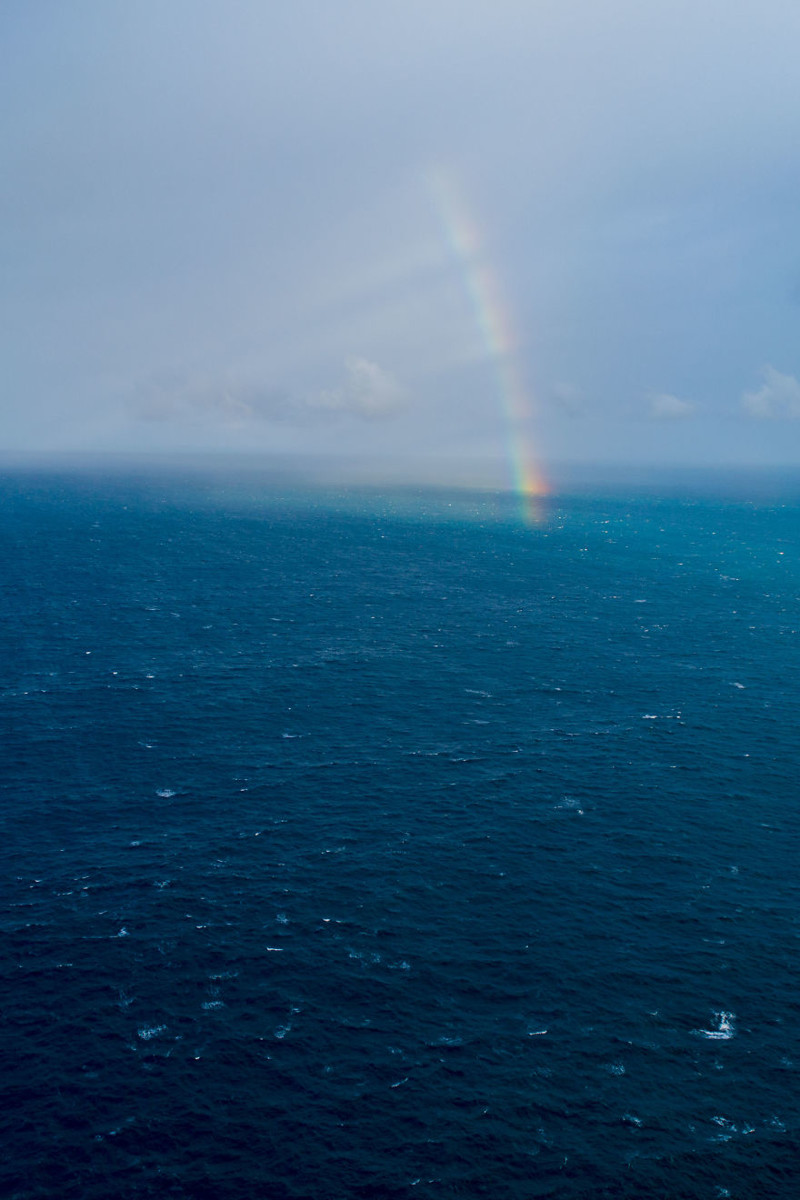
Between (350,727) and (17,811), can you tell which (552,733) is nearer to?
(350,727)

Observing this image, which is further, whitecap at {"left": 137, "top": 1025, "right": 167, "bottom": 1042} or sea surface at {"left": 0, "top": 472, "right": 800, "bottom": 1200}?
whitecap at {"left": 137, "top": 1025, "right": 167, "bottom": 1042}

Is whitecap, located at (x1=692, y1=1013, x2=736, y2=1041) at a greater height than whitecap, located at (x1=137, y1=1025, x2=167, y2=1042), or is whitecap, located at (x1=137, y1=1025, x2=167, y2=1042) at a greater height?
whitecap, located at (x1=137, y1=1025, x2=167, y2=1042)

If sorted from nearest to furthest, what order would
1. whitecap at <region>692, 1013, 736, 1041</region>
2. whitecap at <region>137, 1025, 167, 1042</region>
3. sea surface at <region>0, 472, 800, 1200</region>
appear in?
sea surface at <region>0, 472, 800, 1200</region>
whitecap at <region>137, 1025, 167, 1042</region>
whitecap at <region>692, 1013, 736, 1041</region>

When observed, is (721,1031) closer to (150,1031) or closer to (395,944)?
(395,944)

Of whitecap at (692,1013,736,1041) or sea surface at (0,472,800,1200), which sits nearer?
sea surface at (0,472,800,1200)

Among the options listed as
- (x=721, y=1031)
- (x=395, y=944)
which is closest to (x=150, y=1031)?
(x=395, y=944)


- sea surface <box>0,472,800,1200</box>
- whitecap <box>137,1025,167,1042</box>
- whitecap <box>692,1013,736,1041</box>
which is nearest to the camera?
sea surface <box>0,472,800,1200</box>

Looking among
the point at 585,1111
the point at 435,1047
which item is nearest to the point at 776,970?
the point at 585,1111

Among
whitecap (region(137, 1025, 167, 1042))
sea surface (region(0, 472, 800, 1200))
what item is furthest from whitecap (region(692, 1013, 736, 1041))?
whitecap (region(137, 1025, 167, 1042))

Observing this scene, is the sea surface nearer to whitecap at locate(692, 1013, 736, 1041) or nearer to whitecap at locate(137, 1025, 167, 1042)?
whitecap at locate(137, 1025, 167, 1042)
